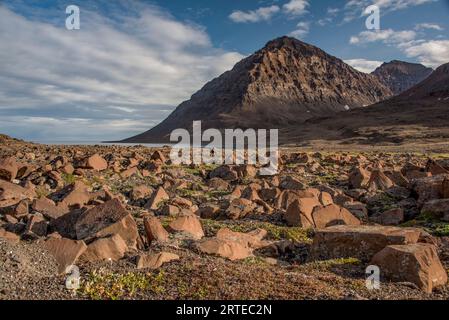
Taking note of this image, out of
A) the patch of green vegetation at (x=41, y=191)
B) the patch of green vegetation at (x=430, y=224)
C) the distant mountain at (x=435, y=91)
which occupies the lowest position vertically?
the patch of green vegetation at (x=430, y=224)

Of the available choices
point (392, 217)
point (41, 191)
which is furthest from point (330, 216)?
point (41, 191)

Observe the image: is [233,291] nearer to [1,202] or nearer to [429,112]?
[1,202]

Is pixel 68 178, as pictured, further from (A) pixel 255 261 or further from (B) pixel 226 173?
(A) pixel 255 261

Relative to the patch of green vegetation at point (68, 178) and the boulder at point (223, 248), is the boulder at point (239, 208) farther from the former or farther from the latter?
the patch of green vegetation at point (68, 178)

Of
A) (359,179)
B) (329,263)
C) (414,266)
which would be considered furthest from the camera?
(359,179)

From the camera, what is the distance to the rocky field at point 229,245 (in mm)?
8664

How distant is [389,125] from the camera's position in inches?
4852

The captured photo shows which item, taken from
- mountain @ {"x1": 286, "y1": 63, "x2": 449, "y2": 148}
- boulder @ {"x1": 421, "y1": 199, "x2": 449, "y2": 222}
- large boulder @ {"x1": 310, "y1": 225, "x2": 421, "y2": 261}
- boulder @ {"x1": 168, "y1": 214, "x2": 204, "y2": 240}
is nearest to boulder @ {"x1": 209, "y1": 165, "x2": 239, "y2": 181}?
boulder @ {"x1": 421, "y1": 199, "x2": 449, "y2": 222}

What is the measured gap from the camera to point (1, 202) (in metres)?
17.2

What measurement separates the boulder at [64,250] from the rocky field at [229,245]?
0.08 ft

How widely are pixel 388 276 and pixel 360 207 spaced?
899 centimetres

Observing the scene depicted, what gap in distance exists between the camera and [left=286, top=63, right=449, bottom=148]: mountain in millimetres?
97594

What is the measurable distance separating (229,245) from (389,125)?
120395mm

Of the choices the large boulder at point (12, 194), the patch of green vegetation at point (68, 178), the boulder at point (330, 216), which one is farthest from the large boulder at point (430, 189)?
the patch of green vegetation at point (68, 178)
